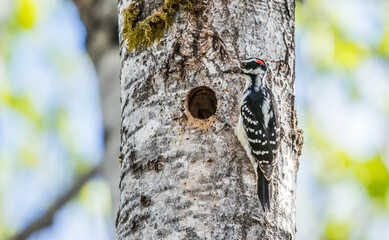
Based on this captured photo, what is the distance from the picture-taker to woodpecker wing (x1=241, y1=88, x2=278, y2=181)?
10.8 feet

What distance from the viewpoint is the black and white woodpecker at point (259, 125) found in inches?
123

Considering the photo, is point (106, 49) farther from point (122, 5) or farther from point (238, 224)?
point (238, 224)

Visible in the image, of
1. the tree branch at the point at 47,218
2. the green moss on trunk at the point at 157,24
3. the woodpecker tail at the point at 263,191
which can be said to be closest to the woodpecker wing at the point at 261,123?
the woodpecker tail at the point at 263,191

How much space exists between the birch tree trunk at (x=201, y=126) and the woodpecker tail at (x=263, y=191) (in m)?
0.04

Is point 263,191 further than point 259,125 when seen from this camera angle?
No

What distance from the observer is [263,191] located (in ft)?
10.2

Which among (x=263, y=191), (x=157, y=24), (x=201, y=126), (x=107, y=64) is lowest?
(x=263, y=191)

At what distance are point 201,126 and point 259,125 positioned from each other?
37 cm

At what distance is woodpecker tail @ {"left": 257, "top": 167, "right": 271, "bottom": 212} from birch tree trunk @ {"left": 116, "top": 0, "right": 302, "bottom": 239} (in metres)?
0.04

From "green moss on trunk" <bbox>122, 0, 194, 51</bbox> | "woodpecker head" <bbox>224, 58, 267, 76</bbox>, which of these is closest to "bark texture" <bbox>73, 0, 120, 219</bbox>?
"green moss on trunk" <bbox>122, 0, 194, 51</bbox>

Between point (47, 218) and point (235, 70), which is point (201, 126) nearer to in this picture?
point (235, 70)

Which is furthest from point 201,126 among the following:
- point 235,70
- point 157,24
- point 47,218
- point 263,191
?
point 47,218

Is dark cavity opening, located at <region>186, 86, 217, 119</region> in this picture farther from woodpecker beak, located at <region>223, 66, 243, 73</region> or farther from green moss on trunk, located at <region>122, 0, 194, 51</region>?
green moss on trunk, located at <region>122, 0, 194, 51</region>

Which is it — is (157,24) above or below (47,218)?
above
